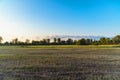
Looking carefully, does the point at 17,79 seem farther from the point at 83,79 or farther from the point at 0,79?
the point at 83,79

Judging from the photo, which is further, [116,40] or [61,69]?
[116,40]

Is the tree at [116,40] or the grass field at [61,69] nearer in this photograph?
the grass field at [61,69]

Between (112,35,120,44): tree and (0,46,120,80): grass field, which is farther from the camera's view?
(112,35,120,44): tree

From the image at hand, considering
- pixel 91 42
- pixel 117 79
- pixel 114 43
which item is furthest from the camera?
pixel 91 42

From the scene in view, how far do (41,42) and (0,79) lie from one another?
99.0m

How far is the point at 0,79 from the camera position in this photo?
34.1 ft

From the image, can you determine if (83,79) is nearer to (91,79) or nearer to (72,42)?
(91,79)

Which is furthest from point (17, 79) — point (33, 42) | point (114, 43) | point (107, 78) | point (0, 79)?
point (33, 42)

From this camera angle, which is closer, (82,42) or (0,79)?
(0,79)

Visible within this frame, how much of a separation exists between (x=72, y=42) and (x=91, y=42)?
983cm

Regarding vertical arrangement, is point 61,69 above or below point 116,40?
below

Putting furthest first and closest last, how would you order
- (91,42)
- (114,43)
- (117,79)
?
(91,42), (114,43), (117,79)

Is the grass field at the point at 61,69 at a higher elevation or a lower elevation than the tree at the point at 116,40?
lower

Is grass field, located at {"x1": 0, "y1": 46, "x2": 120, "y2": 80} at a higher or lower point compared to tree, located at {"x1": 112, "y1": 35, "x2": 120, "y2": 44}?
lower
